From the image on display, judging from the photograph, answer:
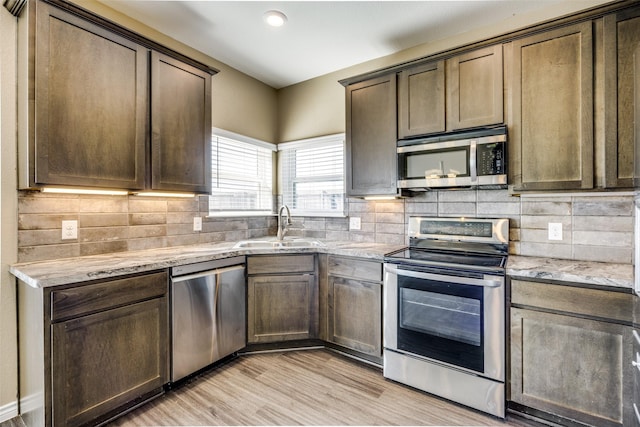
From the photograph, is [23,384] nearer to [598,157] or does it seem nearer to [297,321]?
[297,321]

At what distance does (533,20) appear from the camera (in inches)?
89.4

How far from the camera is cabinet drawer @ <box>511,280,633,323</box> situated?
155 cm

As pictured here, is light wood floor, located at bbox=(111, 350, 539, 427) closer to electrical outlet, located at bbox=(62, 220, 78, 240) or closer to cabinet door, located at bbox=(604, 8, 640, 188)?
electrical outlet, located at bbox=(62, 220, 78, 240)

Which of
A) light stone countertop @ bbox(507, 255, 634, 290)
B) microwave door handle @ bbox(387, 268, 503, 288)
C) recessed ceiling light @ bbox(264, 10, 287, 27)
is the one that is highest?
recessed ceiling light @ bbox(264, 10, 287, 27)

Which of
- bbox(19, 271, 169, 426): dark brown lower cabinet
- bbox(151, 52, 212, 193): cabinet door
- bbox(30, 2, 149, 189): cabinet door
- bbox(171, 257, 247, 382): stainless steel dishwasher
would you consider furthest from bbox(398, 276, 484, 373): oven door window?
bbox(30, 2, 149, 189): cabinet door

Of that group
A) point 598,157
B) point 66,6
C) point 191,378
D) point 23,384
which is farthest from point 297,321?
point 66,6

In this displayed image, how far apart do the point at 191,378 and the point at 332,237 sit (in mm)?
1718

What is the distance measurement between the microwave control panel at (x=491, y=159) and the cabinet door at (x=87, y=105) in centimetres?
226

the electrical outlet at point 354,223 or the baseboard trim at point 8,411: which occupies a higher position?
the electrical outlet at point 354,223

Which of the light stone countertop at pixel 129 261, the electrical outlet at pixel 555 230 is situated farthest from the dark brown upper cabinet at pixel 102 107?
the electrical outlet at pixel 555 230

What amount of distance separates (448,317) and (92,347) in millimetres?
2054

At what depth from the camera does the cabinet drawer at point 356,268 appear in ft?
7.70

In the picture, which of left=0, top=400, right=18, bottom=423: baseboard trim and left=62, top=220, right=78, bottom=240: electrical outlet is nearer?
left=0, top=400, right=18, bottom=423: baseboard trim

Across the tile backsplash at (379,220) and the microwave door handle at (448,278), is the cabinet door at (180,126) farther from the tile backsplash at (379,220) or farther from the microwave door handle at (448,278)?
the microwave door handle at (448,278)
